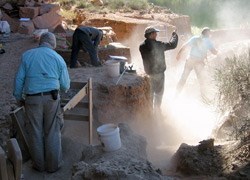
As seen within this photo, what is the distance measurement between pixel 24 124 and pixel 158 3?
21993mm

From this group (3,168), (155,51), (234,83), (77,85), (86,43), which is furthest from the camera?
(86,43)

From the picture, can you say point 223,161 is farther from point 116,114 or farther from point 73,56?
point 73,56

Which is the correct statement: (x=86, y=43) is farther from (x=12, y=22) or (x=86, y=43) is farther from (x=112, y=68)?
(x=12, y=22)

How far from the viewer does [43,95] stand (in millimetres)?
4715

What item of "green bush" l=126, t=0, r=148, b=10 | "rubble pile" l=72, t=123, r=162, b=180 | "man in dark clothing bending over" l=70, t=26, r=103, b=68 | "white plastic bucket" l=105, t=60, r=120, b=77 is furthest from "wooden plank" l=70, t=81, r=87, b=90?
"green bush" l=126, t=0, r=148, b=10

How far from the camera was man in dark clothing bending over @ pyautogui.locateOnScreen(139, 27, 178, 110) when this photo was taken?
25.9ft

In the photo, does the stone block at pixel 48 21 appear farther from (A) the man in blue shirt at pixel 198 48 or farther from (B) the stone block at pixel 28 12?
(A) the man in blue shirt at pixel 198 48

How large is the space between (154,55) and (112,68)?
880mm

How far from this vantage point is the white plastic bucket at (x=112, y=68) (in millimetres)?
7605

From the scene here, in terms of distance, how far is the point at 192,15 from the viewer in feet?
89.5

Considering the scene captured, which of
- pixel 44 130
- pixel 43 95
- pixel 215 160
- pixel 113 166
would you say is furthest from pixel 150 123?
pixel 113 166

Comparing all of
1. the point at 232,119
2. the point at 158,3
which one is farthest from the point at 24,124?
the point at 158,3

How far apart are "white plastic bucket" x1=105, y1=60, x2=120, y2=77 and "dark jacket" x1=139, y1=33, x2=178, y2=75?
67 centimetres

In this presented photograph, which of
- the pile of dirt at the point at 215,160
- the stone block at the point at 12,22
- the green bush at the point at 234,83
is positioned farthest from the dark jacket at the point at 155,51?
the stone block at the point at 12,22
